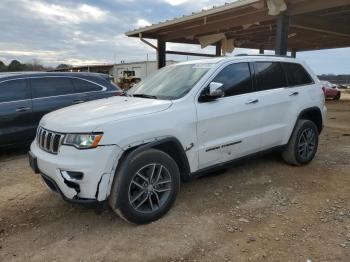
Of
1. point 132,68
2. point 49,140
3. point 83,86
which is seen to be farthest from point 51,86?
point 132,68

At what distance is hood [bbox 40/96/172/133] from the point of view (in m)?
3.35

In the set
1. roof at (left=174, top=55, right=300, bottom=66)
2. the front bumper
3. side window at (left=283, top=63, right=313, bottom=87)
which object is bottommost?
the front bumper

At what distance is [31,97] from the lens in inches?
264

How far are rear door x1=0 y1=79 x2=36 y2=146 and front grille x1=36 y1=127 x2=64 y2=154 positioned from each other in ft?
9.70

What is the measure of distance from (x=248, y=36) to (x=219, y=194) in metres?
13.7

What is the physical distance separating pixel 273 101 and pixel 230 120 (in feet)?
3.32

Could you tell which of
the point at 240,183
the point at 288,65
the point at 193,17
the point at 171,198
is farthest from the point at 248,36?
the point at 171,198

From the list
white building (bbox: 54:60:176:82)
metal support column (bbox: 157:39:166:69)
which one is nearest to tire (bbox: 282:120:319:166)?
metal support column (bbox: 157:39:166:69)

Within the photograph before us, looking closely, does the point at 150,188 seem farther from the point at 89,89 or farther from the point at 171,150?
the point at 89,89

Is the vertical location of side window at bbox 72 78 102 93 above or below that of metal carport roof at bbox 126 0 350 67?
below

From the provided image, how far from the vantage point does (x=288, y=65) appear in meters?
5.47

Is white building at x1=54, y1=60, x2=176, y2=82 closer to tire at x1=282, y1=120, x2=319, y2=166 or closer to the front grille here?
tire at x1=282, y1=120, x2=319, y2=166

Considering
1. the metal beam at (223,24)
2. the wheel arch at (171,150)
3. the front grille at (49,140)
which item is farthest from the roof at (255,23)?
the front grille at (49,140)

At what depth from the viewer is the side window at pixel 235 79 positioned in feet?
14.5
